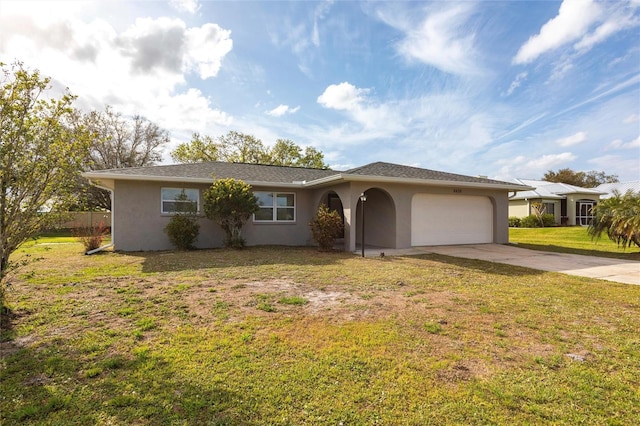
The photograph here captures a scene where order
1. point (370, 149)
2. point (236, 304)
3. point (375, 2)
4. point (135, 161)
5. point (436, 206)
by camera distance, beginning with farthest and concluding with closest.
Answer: point (135, 161) → point (370, 149) → point (436, 206) → point (375, 2) → point (236, 304)

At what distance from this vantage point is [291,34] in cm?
1184

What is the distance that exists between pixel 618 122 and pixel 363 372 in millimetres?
17333

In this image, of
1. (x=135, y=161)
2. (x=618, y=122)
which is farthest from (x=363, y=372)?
(x=135, y=161)

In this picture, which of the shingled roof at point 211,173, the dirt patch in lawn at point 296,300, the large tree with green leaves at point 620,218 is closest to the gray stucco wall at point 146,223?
the shingled roof at point 211,173

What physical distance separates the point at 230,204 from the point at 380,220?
6.25 m

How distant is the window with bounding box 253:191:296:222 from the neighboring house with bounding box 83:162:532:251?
4 centimetres

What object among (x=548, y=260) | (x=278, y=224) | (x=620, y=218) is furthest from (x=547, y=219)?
(x=278, y=224)

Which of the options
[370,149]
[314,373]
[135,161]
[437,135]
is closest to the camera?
Result: [314,373]

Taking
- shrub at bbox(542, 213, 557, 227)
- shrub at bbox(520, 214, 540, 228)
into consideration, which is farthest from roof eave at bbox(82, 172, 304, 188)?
shrub at bbox(542, 213, 557, 227)

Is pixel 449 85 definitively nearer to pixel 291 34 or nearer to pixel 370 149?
pixel 291 34

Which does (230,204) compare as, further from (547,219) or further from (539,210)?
(547,219)

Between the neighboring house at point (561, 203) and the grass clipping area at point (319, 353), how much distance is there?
23.6 metres

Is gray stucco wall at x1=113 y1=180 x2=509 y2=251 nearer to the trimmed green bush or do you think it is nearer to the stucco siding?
the trimmed green bush

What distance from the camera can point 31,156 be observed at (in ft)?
14.2
